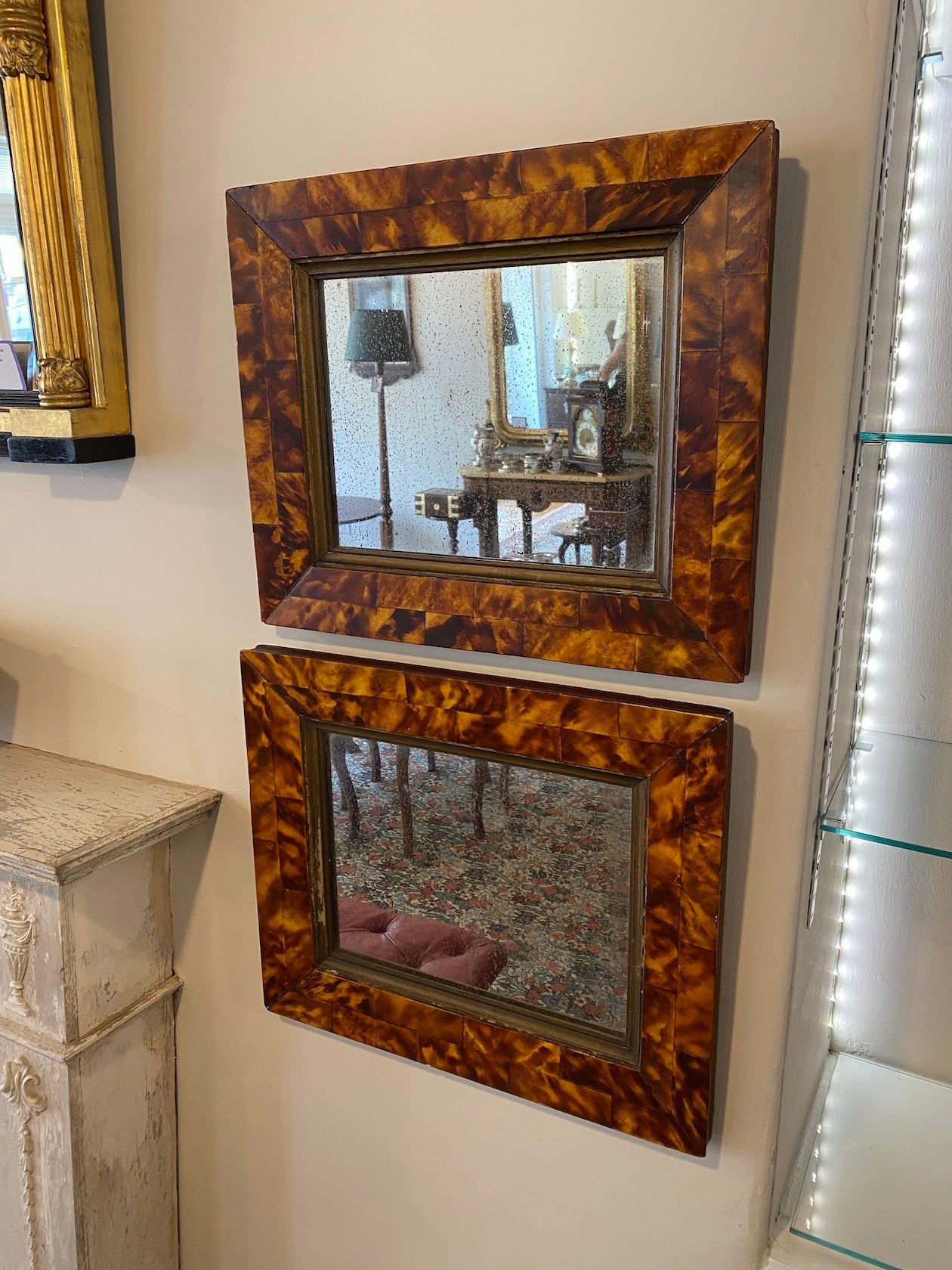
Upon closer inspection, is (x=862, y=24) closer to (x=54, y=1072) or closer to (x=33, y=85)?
(x=33, y=85)

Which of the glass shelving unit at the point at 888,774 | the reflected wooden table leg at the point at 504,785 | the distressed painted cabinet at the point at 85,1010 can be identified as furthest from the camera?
the distressed painted cabinet at the point at 85,1010

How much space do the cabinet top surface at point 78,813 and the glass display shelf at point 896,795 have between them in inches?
26.5

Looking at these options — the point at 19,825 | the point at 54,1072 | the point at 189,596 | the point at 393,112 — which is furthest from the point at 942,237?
the point at 54,1072

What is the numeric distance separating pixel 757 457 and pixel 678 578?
11 cm

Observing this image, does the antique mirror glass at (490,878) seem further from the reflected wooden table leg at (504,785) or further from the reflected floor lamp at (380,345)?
the reflected floor lamp at (380,345)

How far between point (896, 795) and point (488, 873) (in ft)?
1.31

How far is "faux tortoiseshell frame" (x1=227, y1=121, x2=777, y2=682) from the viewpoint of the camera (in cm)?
A: 72

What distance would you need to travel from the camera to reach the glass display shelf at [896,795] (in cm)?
86

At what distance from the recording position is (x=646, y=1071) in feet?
2.96

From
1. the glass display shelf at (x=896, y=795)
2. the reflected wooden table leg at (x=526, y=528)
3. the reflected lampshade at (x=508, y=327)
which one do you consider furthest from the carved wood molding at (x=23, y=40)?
the glass display shelf at (x=896, y=795)

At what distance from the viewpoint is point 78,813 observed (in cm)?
108

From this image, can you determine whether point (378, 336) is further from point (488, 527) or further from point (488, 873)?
point (488, 873)

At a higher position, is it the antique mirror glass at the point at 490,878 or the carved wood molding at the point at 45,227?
Result: the carved wood molding at the point at 45,227

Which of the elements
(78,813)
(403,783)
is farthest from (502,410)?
(78,813)
